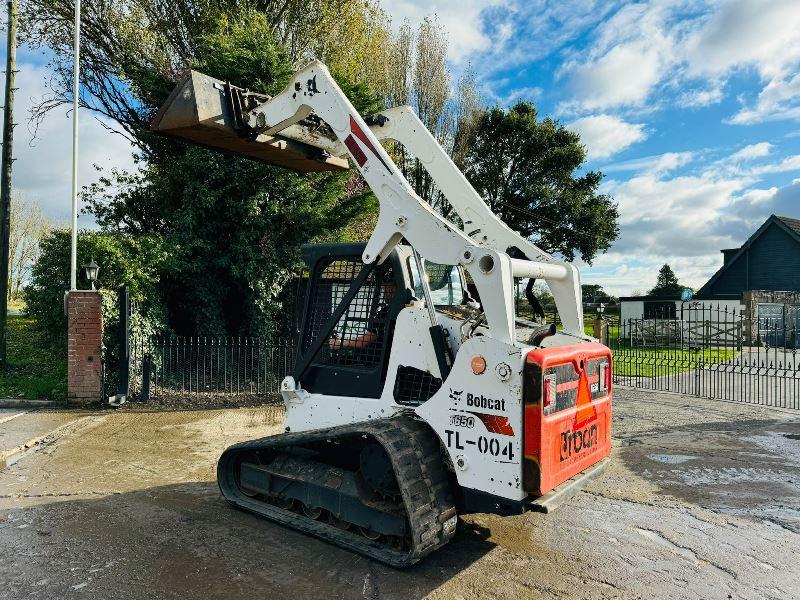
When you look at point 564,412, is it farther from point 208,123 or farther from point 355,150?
point 208,123

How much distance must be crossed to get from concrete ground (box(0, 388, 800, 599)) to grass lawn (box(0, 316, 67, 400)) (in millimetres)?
4338

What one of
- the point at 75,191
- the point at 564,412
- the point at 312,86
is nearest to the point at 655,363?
the point at 564,412

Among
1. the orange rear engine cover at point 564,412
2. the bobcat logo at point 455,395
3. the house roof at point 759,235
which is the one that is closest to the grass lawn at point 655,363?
the orange rear engine cover at point 564,412

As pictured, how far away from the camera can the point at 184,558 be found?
4164mm

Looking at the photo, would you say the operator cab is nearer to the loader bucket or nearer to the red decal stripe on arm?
the red decal stripe on arm

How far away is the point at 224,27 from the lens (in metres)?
15.5

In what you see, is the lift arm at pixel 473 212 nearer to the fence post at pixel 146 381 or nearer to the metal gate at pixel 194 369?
the metal gate at pixel 194 369

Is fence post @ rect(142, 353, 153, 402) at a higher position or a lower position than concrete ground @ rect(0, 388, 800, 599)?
higher

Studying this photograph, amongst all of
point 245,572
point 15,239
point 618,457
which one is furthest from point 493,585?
point 15,239

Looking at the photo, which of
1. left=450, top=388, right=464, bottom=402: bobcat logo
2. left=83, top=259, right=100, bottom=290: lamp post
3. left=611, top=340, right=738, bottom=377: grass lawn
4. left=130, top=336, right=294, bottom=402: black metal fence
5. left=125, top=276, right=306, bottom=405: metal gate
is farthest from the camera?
left=611, top=340, right=738, bottom=377: grass lawn

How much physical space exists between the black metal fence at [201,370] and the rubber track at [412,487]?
7.20m

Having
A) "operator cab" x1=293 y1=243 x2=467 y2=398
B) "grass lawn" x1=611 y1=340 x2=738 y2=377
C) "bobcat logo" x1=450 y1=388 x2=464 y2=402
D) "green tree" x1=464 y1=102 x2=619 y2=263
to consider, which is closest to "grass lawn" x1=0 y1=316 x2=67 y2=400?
"operator cab" x1=293 y1=243 x2=467 y2=398

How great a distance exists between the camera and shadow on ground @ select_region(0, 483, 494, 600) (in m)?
3.71

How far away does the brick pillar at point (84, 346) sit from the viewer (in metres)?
10.3
